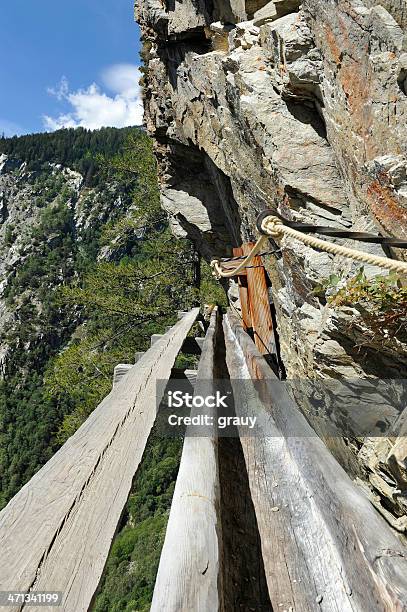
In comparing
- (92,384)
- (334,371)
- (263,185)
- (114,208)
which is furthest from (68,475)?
(114,208)

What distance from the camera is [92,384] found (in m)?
10.9

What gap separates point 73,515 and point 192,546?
31 cm

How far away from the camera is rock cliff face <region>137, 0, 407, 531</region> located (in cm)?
274

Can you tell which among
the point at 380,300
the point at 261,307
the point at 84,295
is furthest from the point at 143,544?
the point at 380,300

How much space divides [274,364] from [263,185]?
235 centimetres

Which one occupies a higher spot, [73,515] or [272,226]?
[272,226]

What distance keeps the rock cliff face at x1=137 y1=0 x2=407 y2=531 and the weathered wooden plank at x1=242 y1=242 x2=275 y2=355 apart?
0.66ft

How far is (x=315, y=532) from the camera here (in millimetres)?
1041

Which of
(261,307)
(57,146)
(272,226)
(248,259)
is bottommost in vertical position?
(261,307)

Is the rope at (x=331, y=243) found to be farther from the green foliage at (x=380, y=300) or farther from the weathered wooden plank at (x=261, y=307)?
the weathered wooden plank at (x=261, y=307)

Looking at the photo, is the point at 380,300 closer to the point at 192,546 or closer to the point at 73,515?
the point at 192,546

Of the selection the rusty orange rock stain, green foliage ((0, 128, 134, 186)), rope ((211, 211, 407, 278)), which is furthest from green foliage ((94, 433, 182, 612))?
green foliage ((0, 128, 134, 186))

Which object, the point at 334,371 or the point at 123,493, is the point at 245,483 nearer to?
the point at 123,493

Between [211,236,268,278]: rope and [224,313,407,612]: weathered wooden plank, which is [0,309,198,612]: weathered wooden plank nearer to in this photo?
[224,313,407,612]: weathered wooden plank
